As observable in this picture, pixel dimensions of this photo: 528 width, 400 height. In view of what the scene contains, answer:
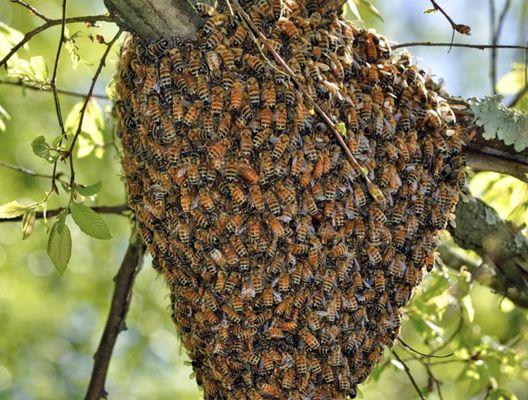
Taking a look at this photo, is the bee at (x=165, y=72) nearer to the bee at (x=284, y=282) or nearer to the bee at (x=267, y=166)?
the bee at (x=267, y=166)

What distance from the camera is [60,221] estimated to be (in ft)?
9.21

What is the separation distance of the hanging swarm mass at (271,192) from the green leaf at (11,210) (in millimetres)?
371

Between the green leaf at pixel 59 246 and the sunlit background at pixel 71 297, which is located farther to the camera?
the sunlit background at pixel 71 297

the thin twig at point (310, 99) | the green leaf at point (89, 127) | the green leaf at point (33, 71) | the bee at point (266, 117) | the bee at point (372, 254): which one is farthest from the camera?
the green leaf at point (89, 127)

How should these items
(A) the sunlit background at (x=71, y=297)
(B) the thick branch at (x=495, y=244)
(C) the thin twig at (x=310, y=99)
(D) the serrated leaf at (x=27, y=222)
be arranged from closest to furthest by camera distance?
(C) the thin twig at (x=310, y=99) → (D) the serrated leaf at (x=27, y=222) → (B) the thick branch at (x=495, y=244) → (A) the sunlit background at (x=71, y=297)

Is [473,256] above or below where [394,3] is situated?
below

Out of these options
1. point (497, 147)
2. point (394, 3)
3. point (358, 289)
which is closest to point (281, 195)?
point (358, 289)

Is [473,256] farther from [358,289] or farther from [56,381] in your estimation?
[56,381]

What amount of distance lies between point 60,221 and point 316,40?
38.3 inches

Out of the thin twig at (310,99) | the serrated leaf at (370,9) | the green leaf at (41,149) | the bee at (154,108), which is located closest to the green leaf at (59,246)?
the green leaf at (41,149)

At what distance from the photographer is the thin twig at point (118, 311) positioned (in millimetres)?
3875

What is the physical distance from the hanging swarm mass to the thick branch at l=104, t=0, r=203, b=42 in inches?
1.4

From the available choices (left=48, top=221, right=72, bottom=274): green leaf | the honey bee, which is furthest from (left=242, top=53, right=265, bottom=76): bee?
(left=48, top=221, right=72, bottom=274): green leaf

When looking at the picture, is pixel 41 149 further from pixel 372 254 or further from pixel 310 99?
pixel 372 254
